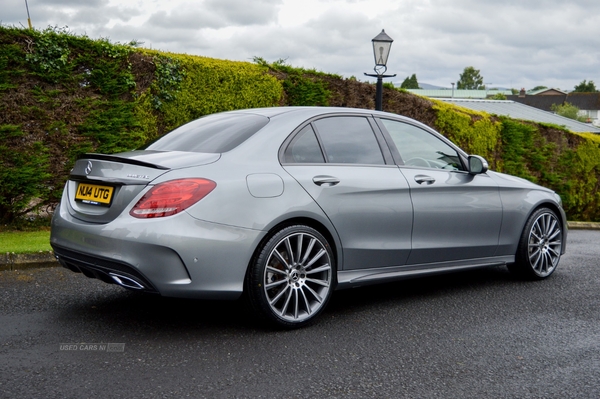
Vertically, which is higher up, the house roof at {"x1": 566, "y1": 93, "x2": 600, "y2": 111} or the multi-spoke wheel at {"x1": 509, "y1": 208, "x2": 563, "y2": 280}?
the multi-spoke wheel at {"x1": 509, "y1": 208, "x2": 563, "y2": 280}

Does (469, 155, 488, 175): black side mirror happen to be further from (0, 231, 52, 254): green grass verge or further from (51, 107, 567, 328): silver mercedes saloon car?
(0, 231, 52, 254): green grass verge

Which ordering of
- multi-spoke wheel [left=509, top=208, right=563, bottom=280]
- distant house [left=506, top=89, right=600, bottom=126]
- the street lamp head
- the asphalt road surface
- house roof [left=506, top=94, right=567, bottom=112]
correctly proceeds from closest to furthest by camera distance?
the asphalt road surface, multi-spoke wheel [left=509, top=208, right=563, bottom=280], the street lamp head, house roof [left=506, top=94, right=567, bottom=112], distant house [left=506, top=89, right=600, bottom=126]

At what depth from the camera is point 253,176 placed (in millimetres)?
4426

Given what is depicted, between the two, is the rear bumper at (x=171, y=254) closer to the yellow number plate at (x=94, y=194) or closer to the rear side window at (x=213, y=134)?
the yellow number plate at (x=94, y=194)

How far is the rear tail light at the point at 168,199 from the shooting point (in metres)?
4.12

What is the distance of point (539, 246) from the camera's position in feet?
21.4

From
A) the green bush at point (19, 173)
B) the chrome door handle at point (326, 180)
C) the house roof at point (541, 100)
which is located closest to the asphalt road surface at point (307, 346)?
the chrome door handle at point (326, 180)

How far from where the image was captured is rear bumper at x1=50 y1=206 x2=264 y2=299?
4.06 m

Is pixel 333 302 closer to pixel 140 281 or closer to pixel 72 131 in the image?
pixel 140 281

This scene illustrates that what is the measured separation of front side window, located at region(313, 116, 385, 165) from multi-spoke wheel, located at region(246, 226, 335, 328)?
0.73 m

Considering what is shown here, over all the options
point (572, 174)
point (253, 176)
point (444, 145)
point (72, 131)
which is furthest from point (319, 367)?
point (572, 174)

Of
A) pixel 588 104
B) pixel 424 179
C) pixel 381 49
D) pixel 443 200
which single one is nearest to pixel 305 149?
pixel 424 179

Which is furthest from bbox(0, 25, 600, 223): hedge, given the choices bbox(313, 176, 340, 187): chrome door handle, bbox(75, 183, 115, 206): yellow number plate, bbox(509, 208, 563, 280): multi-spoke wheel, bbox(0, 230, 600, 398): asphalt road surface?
bbox(509, 208, 563, 280): multi-spoke wheel

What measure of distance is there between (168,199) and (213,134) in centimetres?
93
